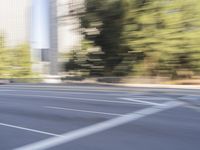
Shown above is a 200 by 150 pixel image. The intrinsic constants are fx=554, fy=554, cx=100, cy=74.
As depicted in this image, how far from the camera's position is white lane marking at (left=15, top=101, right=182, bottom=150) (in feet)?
29.6

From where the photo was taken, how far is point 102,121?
11141mm

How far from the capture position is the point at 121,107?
1303cm

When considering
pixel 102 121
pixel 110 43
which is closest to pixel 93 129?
pixel 102 121

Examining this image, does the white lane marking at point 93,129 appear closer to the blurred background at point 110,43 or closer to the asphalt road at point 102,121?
the asphalt road at point 102,121

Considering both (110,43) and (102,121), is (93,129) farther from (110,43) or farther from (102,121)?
(110,43)

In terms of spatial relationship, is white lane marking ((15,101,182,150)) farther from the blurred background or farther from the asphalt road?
the blurred background

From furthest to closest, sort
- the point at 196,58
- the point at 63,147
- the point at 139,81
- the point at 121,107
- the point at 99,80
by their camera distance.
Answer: the point at 99,80 < the point at 139,81 < the point at 196,58 < the point at 121,107 < the point at 63,147

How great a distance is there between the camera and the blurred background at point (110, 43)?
77.9 ft

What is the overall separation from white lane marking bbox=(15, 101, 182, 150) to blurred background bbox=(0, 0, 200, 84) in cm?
1115

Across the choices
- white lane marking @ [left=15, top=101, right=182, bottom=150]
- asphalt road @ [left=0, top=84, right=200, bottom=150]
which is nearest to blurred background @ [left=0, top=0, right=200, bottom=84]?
asphalt road @ [left=0, top=84, right=200, bottom=150]

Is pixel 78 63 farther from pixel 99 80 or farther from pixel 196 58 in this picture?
pixel 196 58

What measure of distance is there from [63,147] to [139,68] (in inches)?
669

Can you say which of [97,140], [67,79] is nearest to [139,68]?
[67,79]

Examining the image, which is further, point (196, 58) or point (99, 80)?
point (99, 80)
